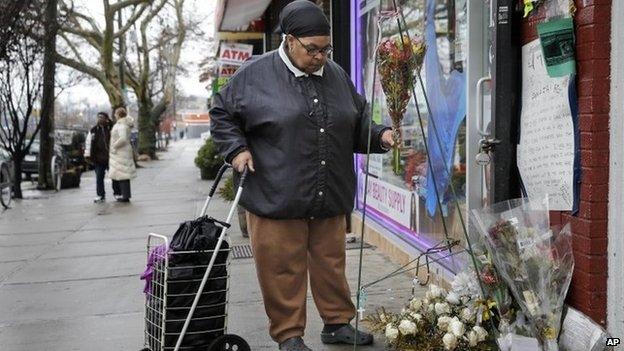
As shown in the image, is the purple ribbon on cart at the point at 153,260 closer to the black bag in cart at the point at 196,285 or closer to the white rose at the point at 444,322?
the black bag in cart at the point at 196,285

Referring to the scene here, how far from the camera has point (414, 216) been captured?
587 centimetres

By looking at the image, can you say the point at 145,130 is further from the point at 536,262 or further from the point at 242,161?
the point at 536,262

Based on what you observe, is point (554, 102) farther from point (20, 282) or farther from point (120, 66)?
point (120, 66)

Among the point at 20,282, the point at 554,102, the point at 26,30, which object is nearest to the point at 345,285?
the point at 554,102

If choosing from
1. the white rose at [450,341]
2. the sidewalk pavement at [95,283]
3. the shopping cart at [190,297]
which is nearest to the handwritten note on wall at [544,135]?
the white rose at [450,341]

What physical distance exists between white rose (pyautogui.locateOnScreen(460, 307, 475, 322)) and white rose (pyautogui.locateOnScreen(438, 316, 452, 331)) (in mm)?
69

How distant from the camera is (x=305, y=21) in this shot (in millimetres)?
3576

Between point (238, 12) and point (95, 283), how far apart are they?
6.24 m

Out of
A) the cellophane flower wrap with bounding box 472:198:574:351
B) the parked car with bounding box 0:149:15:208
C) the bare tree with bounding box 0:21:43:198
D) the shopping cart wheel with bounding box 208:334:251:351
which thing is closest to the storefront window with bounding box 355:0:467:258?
the cellophane flower wrap with bounding box 472:198:574:351

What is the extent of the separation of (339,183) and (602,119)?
137 cm

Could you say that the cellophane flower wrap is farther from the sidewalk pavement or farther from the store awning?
the store awning

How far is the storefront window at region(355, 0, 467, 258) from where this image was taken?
4.97 meters

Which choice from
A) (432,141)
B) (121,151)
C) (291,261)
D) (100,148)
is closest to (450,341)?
(291,261)

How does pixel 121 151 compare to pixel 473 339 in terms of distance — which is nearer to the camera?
pixel 473 339
